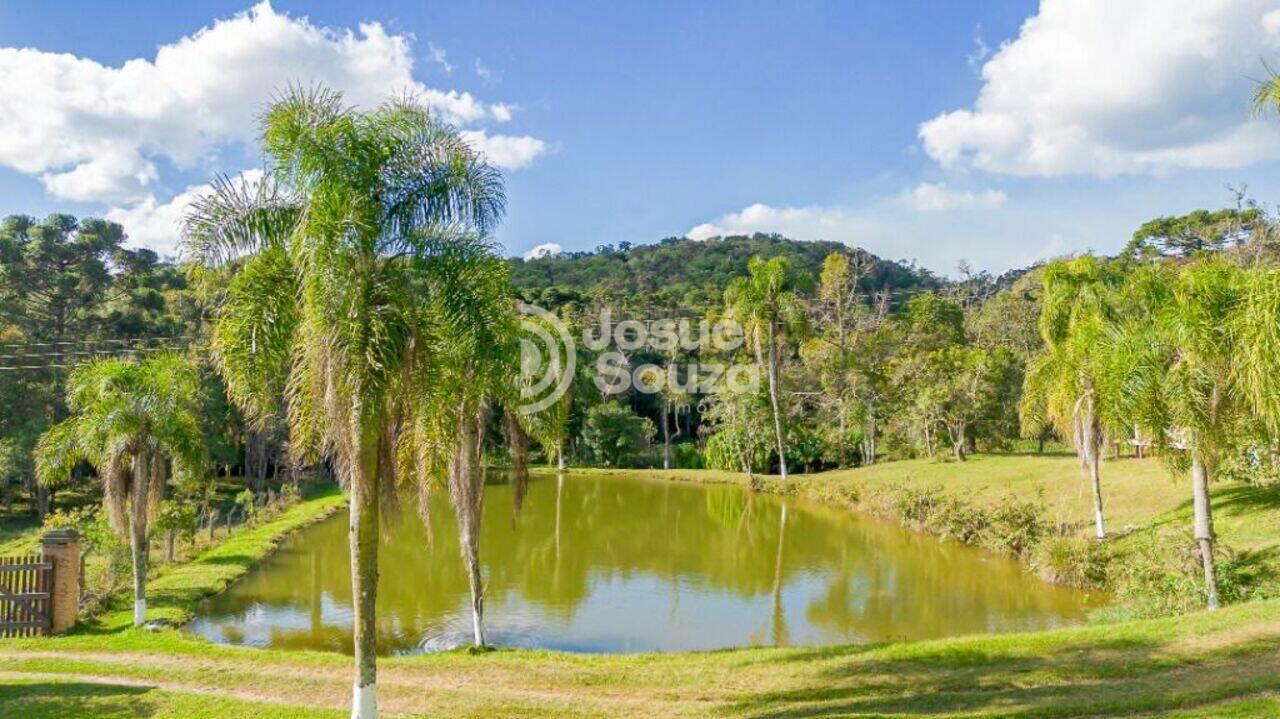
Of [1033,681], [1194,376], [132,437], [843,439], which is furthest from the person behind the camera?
[843,439]

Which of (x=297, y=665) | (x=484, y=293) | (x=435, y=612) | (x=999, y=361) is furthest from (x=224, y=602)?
(x=999, y=361)

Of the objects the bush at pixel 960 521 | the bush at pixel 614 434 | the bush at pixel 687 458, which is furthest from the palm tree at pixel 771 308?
the bush at pixel 960 521

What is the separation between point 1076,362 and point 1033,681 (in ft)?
34.2

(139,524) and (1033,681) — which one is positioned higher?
(139,524)

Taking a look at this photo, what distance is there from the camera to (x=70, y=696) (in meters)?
9.12

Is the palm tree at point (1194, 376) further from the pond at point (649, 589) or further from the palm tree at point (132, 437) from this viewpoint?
the palm tree at point (132, 437)

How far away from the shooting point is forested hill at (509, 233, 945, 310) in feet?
206

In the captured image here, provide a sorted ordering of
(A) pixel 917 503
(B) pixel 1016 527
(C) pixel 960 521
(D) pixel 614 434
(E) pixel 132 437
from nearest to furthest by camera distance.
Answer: (E) pixel 132 437
(B) pixel 1016 527
(C) pixel 960 521
(A) pixel 917 503
(D) pixel 614 434

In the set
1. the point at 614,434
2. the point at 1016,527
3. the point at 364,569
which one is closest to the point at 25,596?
the point at 364,569

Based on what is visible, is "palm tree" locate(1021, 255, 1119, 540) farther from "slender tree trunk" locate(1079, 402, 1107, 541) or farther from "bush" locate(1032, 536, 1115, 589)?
"bush" locate(1032, 536, 1115, 589)

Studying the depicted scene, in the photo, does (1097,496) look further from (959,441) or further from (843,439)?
(843,439)

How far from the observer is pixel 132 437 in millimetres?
13406

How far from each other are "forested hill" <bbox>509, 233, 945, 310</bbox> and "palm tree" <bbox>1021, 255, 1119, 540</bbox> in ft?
126

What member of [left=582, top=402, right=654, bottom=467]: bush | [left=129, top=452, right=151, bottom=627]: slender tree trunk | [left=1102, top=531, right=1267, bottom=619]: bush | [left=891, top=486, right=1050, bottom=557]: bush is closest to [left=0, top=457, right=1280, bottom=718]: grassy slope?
[left=129, top=452, right=151, bottom=627]: slender tree trunk
